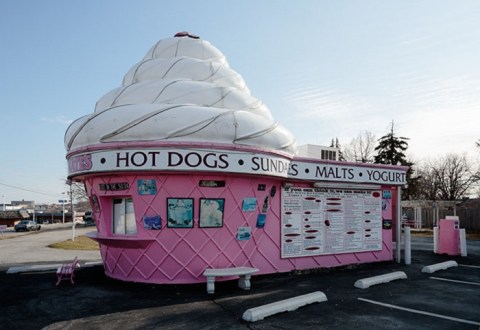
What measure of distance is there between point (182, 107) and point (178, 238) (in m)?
3.43

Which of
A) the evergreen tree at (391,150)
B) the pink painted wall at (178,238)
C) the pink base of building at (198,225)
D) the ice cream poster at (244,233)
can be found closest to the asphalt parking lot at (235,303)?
the pink painted wall at (178,238)

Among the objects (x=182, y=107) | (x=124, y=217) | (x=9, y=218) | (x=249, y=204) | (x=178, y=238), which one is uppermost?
(x=182, y=107)

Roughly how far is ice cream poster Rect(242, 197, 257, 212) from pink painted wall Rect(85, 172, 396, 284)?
0.37 ft

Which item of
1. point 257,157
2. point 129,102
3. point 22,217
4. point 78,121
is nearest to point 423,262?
point 257,157

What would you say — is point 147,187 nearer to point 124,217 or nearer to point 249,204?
point 124,217

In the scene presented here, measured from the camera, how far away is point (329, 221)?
44.1 feet

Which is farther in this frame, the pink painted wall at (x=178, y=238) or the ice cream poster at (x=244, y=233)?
the ice cream poster at (x=244, y=233)

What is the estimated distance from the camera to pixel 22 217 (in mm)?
69562

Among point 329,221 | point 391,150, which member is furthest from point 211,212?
point 391,150

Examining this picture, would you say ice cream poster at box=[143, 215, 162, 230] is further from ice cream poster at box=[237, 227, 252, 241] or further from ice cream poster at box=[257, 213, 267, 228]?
ice cream poster at box=[257, 213, 267, 228]

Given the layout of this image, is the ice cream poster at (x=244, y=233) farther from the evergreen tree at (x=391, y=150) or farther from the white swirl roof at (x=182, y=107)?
the evergreen tree at (x=391, y=150)

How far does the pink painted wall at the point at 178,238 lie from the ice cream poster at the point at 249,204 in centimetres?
11

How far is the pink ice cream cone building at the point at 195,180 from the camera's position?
10.2 metres

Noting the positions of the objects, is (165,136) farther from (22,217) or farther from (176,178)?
Result: (22,217)
